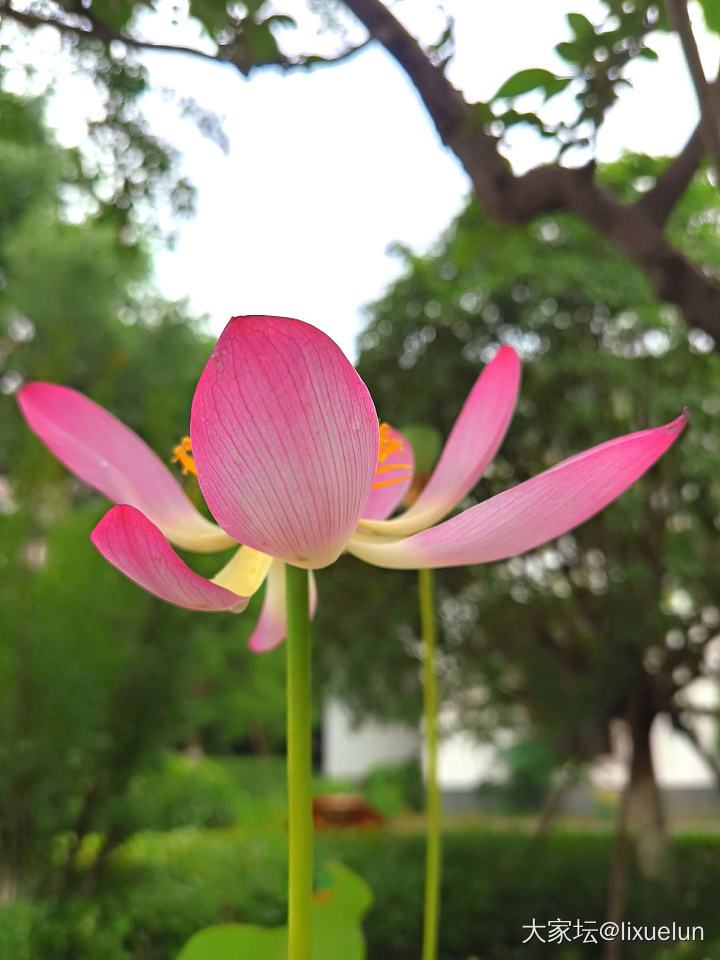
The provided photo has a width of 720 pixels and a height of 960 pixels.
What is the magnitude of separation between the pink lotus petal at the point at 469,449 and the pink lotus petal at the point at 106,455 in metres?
0.08

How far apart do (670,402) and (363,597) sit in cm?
104

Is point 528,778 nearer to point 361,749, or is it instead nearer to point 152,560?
point 361,749

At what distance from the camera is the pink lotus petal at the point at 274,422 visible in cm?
26

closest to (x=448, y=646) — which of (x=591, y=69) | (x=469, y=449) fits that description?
(x=591, y=69)

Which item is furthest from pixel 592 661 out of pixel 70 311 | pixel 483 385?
pixel 70 311

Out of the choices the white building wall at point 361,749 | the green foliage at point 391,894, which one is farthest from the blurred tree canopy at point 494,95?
the white building wall at point 361,749

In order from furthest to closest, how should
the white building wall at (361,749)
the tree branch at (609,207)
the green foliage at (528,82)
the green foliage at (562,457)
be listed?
1. the white building wall at (361,749)
2. the green foliage at (562,457)
3. the tree branch at (609,207)
4. the green foliage at (528,82)

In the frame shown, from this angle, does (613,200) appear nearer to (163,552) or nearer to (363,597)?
(163,552)

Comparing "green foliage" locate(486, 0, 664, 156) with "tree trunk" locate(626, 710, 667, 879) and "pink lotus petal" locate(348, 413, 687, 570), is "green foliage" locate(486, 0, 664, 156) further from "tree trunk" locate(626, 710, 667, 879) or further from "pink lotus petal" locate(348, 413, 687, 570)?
"tree trunk" locate(626, 710, 667, 879)

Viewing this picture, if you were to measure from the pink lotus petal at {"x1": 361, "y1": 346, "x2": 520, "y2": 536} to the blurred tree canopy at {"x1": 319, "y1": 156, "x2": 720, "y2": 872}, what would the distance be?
1962 mm

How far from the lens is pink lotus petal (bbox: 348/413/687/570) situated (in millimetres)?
280

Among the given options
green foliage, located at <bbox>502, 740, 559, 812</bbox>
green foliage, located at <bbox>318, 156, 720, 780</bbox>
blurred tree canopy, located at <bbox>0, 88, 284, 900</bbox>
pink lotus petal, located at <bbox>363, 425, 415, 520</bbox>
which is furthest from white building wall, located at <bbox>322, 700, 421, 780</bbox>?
pink lotus petal, located at <bbox>363, 425, 415, 520</bbox>

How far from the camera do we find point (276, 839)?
3254 millimetres

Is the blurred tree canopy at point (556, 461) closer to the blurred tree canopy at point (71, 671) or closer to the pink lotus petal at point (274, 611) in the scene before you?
the blurred tree canopy at point (71, 671)
